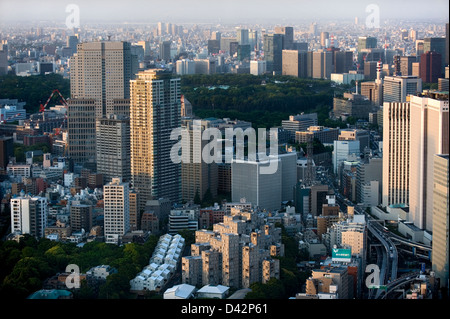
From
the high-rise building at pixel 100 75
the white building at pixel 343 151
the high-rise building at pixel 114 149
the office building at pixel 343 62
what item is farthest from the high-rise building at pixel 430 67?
the high-rise building at pixel 114 149

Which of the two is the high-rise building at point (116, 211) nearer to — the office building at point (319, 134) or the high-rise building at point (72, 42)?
the high-rise building at point (72, 42)

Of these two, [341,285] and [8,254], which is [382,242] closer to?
[341,285]

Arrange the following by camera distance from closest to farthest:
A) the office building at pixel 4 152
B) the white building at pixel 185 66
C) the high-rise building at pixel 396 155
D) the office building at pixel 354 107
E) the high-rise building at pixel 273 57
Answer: the high-rise building at pixel 396 155 < the office building at pixel 4 152 < the office building at pixel 354 107 < the white building at pixel 185 66 < the high-rise building at pixel 273 57

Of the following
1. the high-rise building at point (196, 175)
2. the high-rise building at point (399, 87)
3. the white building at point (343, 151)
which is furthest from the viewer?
the high-rise building at point (399, 87)

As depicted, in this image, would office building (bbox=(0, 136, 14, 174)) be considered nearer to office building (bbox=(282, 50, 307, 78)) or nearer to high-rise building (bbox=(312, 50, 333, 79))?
office building (bbox=(282, 50, 307, 78))

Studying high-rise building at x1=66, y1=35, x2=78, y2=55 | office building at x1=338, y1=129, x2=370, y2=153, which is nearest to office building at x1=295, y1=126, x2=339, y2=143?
office building at x1=338, y1=129, x2=370, y2=153
